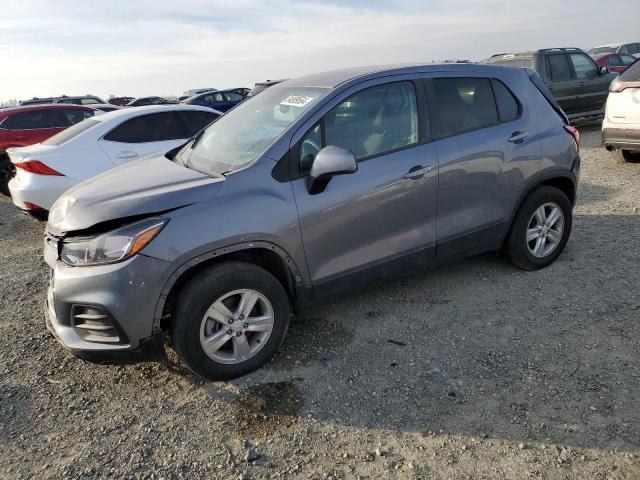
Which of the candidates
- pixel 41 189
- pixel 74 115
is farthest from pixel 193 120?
pixel 74 115

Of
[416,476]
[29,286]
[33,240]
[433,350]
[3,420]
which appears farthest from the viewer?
[33,240]

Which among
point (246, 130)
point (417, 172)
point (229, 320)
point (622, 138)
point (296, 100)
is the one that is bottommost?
point (622, 138)

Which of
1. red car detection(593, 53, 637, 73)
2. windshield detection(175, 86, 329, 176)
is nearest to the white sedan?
windshield detection(175, 86, 329, 176)

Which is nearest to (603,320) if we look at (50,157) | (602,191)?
(602,191)

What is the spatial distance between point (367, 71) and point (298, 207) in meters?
1.28

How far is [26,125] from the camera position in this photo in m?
8.85

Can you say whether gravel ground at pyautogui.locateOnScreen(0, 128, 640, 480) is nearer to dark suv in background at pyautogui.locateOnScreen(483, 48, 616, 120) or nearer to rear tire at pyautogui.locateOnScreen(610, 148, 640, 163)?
rear tire at pyautogui.locateOnScreen(610, 148, 640, 163)

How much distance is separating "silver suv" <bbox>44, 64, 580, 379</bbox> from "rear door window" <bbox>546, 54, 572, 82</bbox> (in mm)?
7018

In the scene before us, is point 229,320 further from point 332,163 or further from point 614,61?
point 614,61

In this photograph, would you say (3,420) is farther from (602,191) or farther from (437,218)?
(602,191)

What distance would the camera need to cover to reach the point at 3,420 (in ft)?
9.37

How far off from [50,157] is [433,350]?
4.91 metres

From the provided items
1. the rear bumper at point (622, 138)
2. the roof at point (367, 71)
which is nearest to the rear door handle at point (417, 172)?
the roof at point (367, 71)

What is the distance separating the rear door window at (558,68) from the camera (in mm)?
10289
